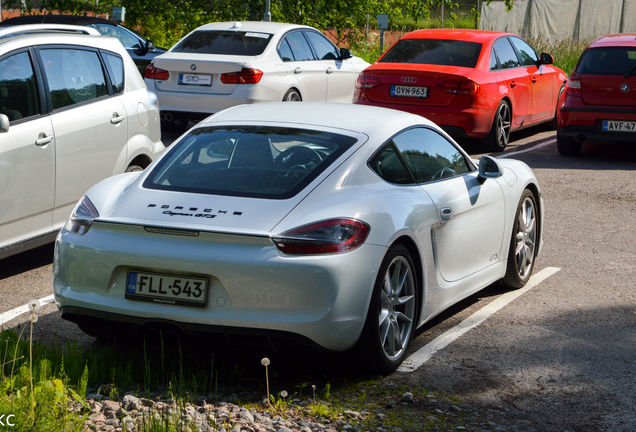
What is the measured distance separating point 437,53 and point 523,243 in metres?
6.54

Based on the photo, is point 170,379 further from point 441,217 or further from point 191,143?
point 441,217

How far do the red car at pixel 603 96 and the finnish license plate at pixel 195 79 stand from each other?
4.99 metres

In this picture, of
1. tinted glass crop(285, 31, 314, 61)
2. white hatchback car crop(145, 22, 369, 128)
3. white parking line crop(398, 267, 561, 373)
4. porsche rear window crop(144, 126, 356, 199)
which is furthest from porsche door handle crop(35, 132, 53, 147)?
tinted glass crop(285, 31, 314, 61)

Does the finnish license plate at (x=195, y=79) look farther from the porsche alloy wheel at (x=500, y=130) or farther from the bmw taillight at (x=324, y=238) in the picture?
the bmw taillight at (x=324, y=238)

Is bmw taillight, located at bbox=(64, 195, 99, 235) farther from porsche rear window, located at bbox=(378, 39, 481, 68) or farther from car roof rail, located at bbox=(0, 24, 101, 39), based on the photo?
porsche rear window, located at bbox=(378, 39, 481, 68)

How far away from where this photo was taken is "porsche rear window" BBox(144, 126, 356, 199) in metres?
4.54

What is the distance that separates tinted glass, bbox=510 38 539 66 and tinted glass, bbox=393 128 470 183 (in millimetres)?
8372

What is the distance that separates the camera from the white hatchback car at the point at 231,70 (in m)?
Result: 12.3

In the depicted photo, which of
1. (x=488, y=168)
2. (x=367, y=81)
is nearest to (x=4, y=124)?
(x=488, y=168)

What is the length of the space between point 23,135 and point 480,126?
7.33m

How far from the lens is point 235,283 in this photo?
13.4 ft

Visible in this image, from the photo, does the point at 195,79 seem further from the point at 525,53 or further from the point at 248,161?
the point at 248,161

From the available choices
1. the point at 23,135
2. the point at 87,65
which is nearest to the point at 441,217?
the point at 23,135

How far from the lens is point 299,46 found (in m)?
13.8
